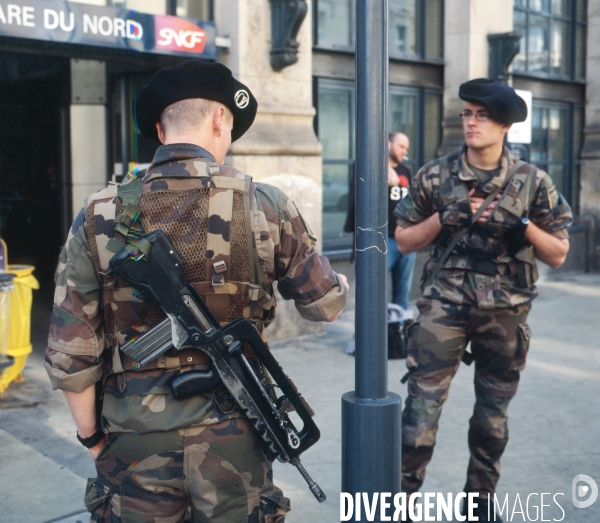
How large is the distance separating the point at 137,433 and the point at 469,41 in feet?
27.0

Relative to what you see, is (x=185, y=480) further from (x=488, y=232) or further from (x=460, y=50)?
(x=460, y=50)

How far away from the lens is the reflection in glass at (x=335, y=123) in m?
8.48

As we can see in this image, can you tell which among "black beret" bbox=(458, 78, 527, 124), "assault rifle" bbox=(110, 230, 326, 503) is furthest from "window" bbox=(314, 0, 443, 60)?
"assault rifle" bbox=(110, 230, 326, 503)

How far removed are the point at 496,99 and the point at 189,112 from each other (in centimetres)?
177

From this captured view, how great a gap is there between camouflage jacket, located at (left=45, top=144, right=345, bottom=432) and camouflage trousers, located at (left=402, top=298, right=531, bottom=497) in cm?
150

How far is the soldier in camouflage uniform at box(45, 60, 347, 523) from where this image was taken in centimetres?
219

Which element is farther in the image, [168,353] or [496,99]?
[496,99]

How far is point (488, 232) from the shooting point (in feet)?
11.9

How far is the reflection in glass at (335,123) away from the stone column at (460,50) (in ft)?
4.82

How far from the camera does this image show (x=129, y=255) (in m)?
2.17

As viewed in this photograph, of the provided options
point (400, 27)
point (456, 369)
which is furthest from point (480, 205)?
point (400, 27)

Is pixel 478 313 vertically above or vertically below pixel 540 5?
below

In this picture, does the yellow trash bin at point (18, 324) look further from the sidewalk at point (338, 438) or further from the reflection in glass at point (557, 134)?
the reflection in glass at point (557, 134)

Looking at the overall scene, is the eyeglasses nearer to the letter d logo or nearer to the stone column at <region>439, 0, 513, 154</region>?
the letter d logo
